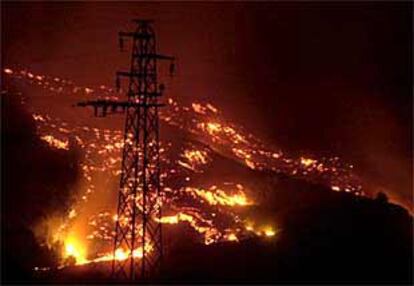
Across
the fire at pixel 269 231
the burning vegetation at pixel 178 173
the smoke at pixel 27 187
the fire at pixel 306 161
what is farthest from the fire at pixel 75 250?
the fire at pixel 306 161

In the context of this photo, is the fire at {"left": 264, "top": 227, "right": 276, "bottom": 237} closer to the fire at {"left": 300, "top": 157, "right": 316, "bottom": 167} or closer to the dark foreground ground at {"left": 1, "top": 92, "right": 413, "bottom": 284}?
the dark foreground ground at {"left": 1, "top": 92, "right": 413, "bottom": 284}

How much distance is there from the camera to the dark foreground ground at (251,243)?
3198 cm

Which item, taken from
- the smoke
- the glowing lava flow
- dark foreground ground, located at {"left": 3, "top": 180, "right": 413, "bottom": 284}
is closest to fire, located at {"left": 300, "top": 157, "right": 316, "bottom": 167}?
the glowing lava flow

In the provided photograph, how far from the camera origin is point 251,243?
35.1 m

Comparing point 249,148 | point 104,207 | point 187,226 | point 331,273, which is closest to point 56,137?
point 104,207

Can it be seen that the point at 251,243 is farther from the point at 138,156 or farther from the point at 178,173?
the point at 178,173

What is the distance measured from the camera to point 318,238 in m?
35.2

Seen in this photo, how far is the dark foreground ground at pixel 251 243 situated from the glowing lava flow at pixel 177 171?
73.8 inches

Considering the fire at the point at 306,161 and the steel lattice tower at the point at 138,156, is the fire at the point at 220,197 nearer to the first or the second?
the steel lattice tower at the point at 138,156

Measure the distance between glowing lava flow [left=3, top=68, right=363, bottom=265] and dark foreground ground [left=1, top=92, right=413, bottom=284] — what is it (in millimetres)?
1875

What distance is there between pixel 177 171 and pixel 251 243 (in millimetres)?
16009

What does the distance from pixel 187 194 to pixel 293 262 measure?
15.4 metres

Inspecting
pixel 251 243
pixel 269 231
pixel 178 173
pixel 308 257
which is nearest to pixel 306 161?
pixel 178 173

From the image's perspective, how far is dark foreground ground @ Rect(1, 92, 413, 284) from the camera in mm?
31984
